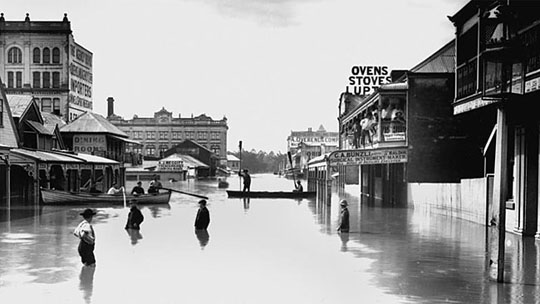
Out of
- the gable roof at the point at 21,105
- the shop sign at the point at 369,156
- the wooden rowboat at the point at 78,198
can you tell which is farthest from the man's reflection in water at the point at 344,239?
the gable roof at the point at 21,105

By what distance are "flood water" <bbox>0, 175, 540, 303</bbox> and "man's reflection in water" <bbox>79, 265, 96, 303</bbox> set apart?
20 millimetres

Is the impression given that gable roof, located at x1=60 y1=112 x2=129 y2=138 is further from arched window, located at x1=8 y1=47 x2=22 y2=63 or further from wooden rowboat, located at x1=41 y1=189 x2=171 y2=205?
wooden rowboat, located at x1=41 y1=189 x2=171 y2=205

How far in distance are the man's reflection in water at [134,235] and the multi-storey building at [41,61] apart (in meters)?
61.8

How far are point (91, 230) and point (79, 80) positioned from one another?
78668 mm

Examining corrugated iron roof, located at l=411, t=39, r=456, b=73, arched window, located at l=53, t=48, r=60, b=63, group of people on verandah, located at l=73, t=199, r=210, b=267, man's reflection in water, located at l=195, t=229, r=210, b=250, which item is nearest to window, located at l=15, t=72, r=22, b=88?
arched window, located at l=53, t=48, r=60, b=63

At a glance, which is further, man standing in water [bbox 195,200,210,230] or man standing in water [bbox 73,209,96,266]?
man standing in water [bbox 195,200,210,230]

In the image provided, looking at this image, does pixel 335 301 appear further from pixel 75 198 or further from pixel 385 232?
pixel 75 198

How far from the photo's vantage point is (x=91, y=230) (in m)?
14.5

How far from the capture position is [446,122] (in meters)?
34.3

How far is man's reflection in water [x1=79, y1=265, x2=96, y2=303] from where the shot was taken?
11.6 m

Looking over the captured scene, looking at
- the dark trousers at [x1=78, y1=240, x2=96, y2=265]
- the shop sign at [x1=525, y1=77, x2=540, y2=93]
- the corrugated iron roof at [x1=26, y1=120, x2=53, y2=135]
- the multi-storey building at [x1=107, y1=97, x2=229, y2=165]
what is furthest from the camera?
the multi-storey building at [x1=107, y1=97, x2=229, y2=165]

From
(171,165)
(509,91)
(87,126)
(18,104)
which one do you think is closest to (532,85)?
(509,91)

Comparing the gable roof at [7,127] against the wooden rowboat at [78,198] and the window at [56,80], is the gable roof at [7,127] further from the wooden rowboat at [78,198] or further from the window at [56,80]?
the window at [56,80]

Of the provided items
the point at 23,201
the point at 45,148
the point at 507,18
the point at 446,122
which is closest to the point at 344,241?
the point at 507,18
